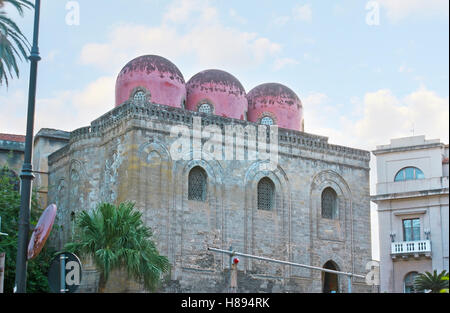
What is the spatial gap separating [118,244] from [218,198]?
24.5 feet

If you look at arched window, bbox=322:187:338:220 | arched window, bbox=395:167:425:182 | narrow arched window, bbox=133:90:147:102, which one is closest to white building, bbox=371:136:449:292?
arched window, bbox=395:167:425:182

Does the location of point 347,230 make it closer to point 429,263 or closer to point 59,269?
point 429,263

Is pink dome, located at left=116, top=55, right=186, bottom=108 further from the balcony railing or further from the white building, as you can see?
the balcony railing

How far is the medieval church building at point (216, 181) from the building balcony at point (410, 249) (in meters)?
1.29

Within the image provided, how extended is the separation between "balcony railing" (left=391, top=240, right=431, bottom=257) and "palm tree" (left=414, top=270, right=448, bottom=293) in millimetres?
1956

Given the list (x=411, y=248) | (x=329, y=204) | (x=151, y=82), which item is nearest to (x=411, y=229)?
(x=411, y=248)

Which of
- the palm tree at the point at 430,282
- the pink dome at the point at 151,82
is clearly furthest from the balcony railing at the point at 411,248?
the pink dome at the point at 151,82

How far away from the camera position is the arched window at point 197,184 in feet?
106

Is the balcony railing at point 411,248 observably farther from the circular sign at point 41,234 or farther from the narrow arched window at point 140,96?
the circular sign at point 41,234

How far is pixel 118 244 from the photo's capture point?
26094 mm

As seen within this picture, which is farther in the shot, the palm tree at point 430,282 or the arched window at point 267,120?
the arched window at point 267,120

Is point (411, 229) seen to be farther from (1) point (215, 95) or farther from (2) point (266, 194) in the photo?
(1) point (215, 95)

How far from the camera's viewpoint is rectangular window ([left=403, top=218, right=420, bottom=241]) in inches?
1462
